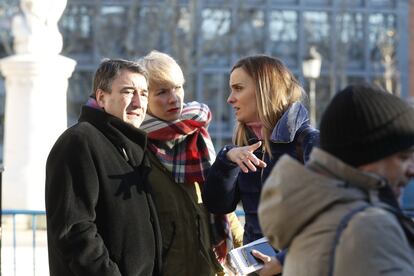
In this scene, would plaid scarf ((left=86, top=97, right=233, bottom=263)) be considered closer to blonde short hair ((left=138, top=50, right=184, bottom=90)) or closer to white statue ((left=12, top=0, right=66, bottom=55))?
blonde short hair ((left=138, top=50, right=184, bottom=90))

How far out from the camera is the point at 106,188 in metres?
4.59

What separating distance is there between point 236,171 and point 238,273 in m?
0.51

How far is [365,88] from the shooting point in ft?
9.00

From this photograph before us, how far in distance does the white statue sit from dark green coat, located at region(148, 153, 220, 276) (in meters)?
7.56

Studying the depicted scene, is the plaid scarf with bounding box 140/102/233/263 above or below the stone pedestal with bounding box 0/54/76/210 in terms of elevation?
above

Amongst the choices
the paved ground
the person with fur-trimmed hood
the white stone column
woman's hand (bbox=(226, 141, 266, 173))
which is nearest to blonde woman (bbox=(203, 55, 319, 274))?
woman's hand (bbox=(226, 141, 266, 173))

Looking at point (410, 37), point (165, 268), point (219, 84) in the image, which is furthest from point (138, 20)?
point (165, 268)

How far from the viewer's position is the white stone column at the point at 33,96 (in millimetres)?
12305

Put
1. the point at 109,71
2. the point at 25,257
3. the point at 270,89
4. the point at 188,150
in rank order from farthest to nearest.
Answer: the point at 25,257 < the point at 188,150 < the point at 109,71 < the point at 270,89

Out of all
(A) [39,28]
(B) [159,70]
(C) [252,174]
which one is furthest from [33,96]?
(C) [252,174]

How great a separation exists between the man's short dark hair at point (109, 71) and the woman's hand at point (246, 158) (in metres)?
0.64

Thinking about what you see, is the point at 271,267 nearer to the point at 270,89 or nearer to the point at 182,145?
the point at 270,89

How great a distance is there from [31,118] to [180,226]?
810 centimetres

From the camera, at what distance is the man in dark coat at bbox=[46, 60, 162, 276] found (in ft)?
14.7
